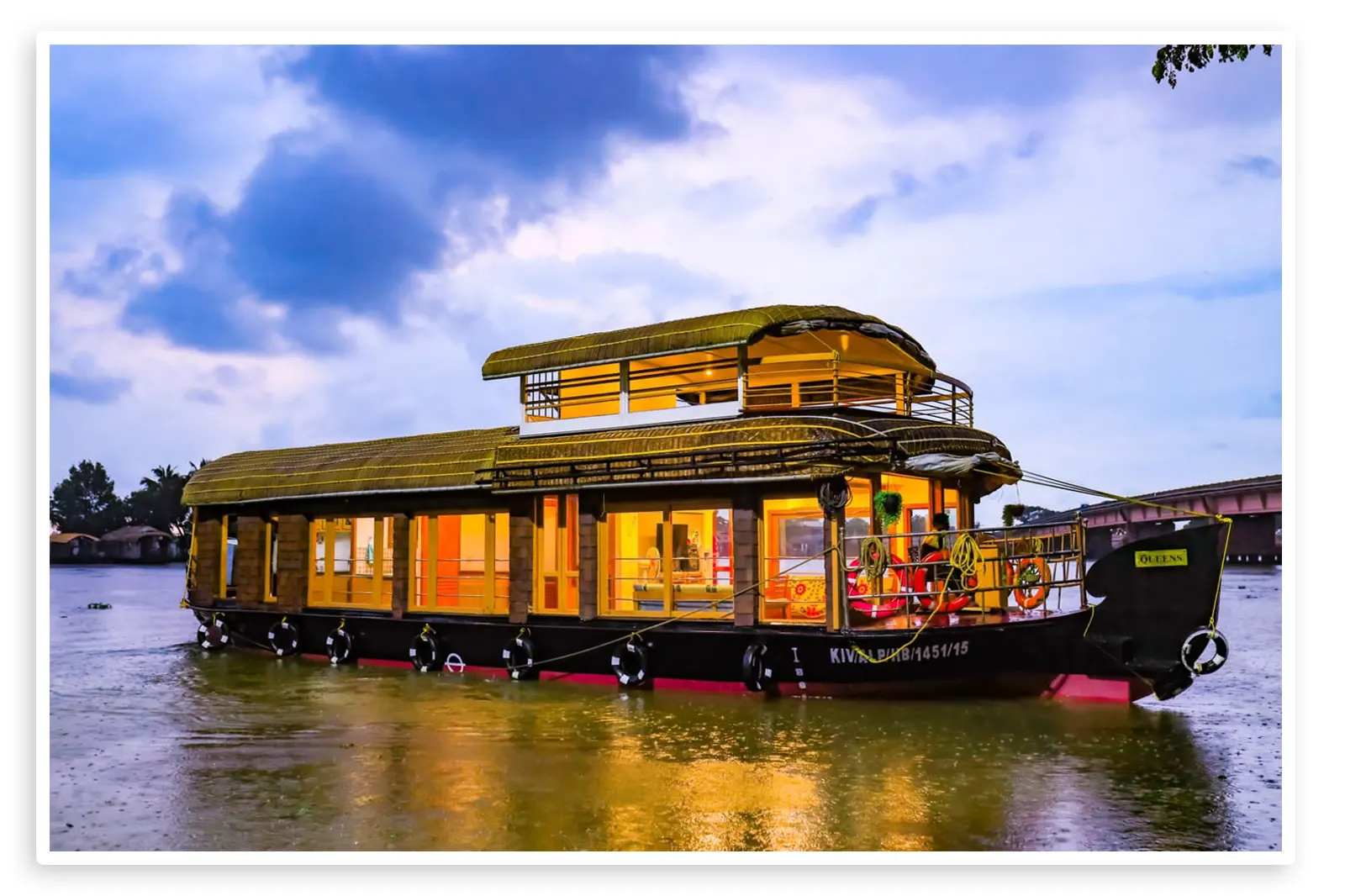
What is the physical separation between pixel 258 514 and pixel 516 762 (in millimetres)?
10842

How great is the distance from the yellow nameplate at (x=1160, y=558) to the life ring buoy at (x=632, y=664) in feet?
19.0

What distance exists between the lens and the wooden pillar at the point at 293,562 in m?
18.0

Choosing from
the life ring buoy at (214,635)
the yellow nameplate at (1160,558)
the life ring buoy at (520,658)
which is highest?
the yellow nameplate at (1160,558)

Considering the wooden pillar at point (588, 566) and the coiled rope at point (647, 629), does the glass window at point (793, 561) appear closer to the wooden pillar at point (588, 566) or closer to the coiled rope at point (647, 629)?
the coiled rope at point (647, 629)

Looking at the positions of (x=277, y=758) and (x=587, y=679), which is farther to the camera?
(x=587, y=679)

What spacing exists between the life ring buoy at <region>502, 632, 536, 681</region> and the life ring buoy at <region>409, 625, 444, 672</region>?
1480 millimetres

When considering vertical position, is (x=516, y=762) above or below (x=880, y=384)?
below

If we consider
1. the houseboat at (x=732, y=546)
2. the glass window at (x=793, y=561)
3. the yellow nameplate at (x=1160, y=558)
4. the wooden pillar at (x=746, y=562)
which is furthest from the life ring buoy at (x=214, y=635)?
the yellow nameplate at (x=1160, y=558)

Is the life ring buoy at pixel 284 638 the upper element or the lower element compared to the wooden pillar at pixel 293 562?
lower

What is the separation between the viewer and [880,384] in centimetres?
1563

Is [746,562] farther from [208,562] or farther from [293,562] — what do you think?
[208,562]
